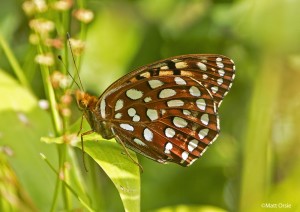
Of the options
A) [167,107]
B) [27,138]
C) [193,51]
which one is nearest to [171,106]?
[167,107]

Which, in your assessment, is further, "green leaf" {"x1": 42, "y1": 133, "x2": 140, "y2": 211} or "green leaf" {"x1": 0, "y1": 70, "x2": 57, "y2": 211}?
"green leaf" {"x1": 0, "y1": 70, "x2": 57, "y2": 211}

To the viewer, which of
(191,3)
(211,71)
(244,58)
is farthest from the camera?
(191,3)

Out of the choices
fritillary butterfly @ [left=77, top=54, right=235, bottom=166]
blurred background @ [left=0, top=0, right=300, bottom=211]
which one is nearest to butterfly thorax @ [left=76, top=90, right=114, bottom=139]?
fritillary butterfly @ [left=77, top=54, right=235, bottom=166]

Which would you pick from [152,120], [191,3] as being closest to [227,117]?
[191,3]

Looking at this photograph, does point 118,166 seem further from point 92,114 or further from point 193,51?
point 193,51

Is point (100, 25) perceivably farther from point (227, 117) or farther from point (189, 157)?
point (189, 157)

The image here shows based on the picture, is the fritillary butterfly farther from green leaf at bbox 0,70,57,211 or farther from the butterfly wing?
green leaf at bbox 0,70,57,211

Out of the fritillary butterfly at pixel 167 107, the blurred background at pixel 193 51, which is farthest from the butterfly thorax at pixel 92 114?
the blurred background at pixel 193 51
